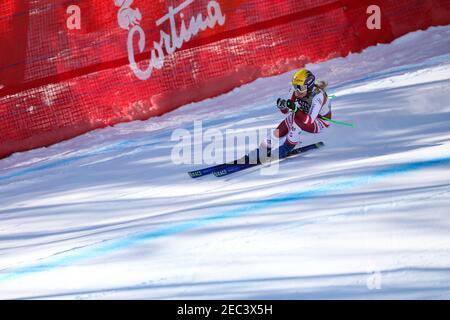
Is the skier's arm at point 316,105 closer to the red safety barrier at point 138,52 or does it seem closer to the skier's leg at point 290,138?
the skier's leg at point 290,138

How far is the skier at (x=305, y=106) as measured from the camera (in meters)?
6.30

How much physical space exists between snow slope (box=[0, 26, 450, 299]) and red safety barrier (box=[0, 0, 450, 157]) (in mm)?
186

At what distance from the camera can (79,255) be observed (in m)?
5.57

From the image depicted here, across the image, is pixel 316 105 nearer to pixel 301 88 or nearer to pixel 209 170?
pixel 301 88

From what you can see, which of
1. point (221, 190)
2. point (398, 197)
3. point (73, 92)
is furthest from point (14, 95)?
point (398, 197)

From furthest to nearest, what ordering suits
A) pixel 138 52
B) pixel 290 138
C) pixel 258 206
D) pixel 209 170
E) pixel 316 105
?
pixel 138 52, pixel 209 170, pixel 290 138, pixel 316 105, pixel 258 206

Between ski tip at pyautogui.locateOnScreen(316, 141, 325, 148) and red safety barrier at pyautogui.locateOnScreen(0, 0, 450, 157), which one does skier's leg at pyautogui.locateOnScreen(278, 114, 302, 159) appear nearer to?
ski tip at pyautogui.locateOnScreen(316, 141, 325, 148)

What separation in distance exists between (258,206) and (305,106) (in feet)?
3.39

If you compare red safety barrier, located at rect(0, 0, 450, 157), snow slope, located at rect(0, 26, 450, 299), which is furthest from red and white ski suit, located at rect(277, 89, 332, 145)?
red safety barrier, located at rect(0, 0, 450, 157)

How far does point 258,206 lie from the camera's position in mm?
5738

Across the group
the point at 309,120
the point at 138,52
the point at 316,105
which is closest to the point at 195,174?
the point at 309,120

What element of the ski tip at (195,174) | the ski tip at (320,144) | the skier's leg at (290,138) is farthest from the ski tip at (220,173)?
the ski tip at (320,144)
